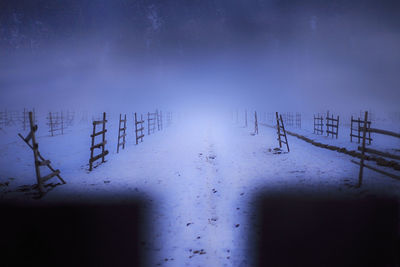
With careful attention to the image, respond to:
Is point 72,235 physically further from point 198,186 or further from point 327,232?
point 327,232

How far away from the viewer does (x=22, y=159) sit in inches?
460

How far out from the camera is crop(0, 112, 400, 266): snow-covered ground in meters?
4.00

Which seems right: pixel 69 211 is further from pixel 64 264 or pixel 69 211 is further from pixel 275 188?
pixel 275 188

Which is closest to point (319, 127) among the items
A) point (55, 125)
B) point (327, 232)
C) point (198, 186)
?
point (198, 186)

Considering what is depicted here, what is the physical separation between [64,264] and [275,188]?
6.63 m

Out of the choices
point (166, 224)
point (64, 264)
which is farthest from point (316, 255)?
point (64, 264)

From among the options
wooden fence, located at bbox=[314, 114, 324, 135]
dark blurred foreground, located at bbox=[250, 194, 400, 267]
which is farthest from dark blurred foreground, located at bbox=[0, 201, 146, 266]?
wooden fence, located at bbox=[314, 114, 324, 135]

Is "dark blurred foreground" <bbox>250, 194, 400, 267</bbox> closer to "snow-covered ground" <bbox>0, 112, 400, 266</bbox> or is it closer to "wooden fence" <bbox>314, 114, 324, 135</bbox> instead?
"snow-covered ground" <bbox>0, 112, 400, 266</bbox>

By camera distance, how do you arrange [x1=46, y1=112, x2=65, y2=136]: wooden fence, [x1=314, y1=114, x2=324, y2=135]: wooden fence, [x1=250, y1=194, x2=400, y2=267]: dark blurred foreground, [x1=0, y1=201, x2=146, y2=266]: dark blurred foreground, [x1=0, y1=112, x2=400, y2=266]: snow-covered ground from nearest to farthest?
1. [x1=250, y1=194, x2=400, y2=267]: dark blurred foreground
2. [x1=0, y1=201, x2=146, y2=266]: dark blurred foreground
3. [x1=0, y1=112, x2=400, y2=266]: snow-covered ground
4. [x1=314, y1=114, x2=324, y2=135]: wooden fence
5. [x1=46, y1=112, x2=65, y2=136]: wooden fence

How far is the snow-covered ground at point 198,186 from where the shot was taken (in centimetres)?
400

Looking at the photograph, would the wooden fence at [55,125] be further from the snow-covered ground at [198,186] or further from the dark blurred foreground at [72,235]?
the dark blurred foreground at [72,235]

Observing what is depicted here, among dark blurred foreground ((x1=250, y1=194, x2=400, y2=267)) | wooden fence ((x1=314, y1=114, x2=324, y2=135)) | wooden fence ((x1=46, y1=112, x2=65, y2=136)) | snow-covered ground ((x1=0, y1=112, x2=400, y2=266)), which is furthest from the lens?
wooden fence ((x1=46, y1=112, x2=65, y2=136))

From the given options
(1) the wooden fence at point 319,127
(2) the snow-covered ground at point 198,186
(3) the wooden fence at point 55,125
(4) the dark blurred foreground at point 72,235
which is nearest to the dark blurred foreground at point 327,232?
(2) the snow-covered ground at point 198,186

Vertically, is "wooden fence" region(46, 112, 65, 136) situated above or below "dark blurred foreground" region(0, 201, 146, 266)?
above
